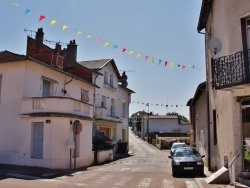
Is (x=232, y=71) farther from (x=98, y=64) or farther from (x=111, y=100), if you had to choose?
(x=111, y=100)

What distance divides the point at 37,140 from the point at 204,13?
39.7 feet

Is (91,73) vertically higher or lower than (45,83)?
higher

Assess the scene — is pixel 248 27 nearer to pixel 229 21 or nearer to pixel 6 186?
pixel 229 21

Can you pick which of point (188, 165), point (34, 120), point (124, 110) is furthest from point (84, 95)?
point (124, 110)

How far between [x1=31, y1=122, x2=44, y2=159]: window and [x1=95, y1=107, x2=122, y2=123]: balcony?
11.9 meters

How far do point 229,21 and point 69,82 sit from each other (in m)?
14.4

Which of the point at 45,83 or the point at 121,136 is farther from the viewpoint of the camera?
the point at 121,136

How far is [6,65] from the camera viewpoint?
66.0ft

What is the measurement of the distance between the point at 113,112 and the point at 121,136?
13.1 ft

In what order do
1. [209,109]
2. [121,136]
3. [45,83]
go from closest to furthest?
1. [209,109]
2. [45,83]
3. [121,136]

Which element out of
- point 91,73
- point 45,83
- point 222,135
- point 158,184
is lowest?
point 158,184

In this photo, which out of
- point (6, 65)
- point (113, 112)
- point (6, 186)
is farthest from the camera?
point (113, 112)

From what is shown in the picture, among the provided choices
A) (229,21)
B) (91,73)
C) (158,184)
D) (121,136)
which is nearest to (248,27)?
(229,21)

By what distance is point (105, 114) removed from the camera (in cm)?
3266
